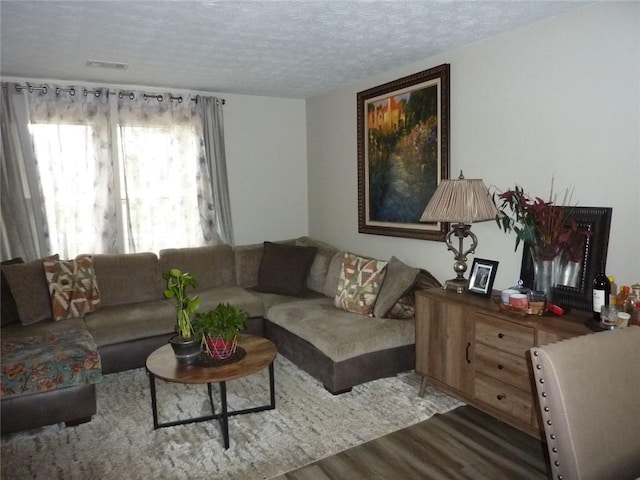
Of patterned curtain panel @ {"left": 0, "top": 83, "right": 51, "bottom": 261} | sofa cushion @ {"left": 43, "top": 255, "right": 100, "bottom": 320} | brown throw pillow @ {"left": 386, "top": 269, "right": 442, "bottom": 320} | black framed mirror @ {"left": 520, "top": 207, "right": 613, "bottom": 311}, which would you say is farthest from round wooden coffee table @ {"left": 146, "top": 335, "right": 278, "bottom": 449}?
patterned curtain panel @ {"left": 0, "top": 83, "right": 51, "bottom": 261}

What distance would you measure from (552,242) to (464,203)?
58 cm

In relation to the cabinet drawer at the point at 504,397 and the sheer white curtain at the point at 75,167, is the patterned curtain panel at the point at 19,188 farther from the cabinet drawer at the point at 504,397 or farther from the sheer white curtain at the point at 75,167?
the cabinet drawer at the point at 504,397

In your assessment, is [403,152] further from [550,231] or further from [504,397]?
[504,397]

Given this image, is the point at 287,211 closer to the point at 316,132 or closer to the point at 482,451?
the point at 316,132

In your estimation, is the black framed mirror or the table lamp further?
the table lamp

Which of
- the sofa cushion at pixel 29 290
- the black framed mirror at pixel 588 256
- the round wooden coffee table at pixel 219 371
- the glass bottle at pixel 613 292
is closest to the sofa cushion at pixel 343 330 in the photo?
the round wooden coffee table at pixel 219 371

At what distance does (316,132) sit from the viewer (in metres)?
5.11

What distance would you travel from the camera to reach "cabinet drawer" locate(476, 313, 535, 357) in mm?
2398

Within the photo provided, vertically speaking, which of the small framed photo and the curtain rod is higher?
the curtain rod

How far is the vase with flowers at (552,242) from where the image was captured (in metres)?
2.51

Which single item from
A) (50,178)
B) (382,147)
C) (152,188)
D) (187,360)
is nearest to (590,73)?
(382,147)

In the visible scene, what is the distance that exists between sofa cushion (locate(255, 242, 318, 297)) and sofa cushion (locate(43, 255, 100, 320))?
1.50 meters

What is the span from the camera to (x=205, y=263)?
4527 millimetres

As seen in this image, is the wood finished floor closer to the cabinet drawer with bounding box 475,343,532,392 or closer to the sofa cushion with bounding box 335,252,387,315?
the cabinet drawer with bounding box 475,343,532,392
